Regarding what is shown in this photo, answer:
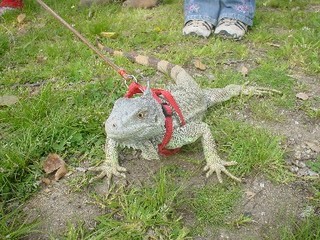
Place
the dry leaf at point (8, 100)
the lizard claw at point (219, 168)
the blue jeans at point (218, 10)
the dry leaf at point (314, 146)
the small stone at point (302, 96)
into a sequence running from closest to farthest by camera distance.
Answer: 1. the lizard claw at point (219, 168)
2. the dry leaf at point (314, 146)
3. the dry leaf at point (8, 100)
4. the small stone at point (302, 96)
5. the blue jeans at point (218, 10)

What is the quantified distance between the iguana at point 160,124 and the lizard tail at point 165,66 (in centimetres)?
1

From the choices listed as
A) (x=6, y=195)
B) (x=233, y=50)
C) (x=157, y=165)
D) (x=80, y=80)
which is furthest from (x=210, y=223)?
(x=233, y=50)

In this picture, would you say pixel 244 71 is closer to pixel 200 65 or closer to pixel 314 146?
pixel 200 65

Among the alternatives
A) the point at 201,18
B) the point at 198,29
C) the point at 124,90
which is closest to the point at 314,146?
the point at 124,90

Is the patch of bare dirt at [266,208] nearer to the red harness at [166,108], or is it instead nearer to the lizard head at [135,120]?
the red harness at [166,108]

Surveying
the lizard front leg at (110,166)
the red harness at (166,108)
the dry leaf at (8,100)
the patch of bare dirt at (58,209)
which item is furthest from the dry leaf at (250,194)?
the dry leaf at (8,100)

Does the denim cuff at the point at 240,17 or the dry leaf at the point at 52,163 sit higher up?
the dry leaf at the point at 52,163

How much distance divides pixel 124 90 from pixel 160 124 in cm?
146

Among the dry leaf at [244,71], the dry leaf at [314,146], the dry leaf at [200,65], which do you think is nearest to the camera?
the dry leaf at [314,146]

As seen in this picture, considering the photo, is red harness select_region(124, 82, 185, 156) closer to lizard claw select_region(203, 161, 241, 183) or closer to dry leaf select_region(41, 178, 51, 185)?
lizard claw select_region(203, 161, 241, 183)

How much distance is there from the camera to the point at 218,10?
20.2 feet

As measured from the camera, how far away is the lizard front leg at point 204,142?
11.1ft

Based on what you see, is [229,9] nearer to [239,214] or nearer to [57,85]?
[57,85]

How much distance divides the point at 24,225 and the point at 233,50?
3479mm
